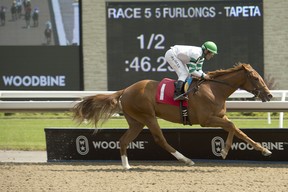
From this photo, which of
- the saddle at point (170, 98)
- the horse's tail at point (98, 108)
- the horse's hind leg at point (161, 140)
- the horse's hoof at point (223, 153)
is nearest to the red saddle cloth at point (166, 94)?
the saddle at point (170, 98)

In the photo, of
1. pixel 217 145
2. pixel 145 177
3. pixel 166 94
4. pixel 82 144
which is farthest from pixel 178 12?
pixel 145 177

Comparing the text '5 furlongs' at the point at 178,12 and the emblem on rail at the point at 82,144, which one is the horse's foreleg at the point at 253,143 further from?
the text '5 furlongs' at the point at 178,12

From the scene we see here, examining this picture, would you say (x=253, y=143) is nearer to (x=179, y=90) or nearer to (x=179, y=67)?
Answer: (x=179, y=90)

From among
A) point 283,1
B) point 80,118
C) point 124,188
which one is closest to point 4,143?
point 80,118

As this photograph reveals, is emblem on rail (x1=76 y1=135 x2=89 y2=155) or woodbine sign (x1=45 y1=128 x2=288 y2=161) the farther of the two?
emblem on rail (x1=76 y1=135 x2=89 y2=155)

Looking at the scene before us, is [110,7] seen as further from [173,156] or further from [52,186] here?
[52,186]

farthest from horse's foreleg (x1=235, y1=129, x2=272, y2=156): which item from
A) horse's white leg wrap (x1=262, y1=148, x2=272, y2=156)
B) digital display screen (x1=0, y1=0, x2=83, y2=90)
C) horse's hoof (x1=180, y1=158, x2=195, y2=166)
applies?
digital display screen (x1=0, y1=0, x2=83, y2=90)

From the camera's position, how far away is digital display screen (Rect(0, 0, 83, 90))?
19000mm

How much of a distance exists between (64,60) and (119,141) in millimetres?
8724

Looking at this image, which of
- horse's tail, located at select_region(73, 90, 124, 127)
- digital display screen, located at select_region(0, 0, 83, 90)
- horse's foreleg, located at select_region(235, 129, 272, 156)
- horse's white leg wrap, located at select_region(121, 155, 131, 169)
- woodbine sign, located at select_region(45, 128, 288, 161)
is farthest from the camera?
digital display screen, located at select_region(0, 0, 83, 90)

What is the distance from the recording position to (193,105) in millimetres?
10039

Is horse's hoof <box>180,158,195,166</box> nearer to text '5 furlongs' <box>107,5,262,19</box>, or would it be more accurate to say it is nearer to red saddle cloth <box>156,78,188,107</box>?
red saddle cloth <box>156,78,188,107</box>

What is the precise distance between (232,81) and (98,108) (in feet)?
5.52

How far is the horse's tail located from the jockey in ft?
2.68
